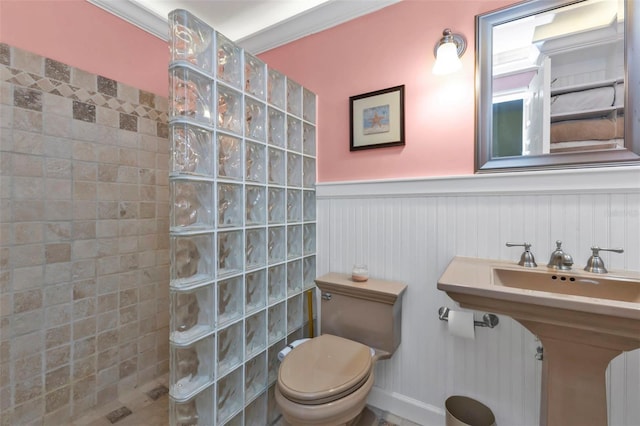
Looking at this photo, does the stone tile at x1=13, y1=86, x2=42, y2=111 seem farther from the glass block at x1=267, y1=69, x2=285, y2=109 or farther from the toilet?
the toilet

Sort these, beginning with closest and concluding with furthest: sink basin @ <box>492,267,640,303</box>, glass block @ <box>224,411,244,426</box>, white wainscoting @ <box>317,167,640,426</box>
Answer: sink basin @ <box>492,267,640,303</box> → white wainscoting @ <box>317,167,640,426</box> → glass block @ <box>224,411,244,426</box>

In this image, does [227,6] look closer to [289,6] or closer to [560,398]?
[289,6]

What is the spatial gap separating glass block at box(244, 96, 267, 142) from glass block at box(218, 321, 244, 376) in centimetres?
90

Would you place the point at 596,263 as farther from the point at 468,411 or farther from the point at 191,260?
the point at 191,260

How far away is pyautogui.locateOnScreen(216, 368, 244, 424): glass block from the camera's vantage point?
114 cm

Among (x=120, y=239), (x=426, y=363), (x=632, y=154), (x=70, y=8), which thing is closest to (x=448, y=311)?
(x=426, y=363)

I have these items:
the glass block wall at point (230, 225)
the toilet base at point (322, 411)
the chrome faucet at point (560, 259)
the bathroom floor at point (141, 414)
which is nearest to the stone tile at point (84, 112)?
the glass block wall at point (230, 225)

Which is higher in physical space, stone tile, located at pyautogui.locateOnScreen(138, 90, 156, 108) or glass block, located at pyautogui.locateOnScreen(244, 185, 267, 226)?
stone tile, located at pyautogui.locateOnScreen(138, 90, 156, 108)

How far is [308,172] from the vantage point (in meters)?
1.74

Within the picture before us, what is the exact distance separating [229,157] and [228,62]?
0.41 meters

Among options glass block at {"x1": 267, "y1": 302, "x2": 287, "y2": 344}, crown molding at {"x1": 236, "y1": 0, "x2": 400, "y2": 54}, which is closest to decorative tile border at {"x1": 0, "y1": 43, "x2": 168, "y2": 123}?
crown molding at {"x1": 236, "y1": 0, "x2": 400, "y2": 54}

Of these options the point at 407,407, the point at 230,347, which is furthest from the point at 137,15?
the point at 407,407

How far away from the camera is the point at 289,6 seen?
176cm

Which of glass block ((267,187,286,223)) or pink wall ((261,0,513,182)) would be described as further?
glass block ((267,187,286,223))
